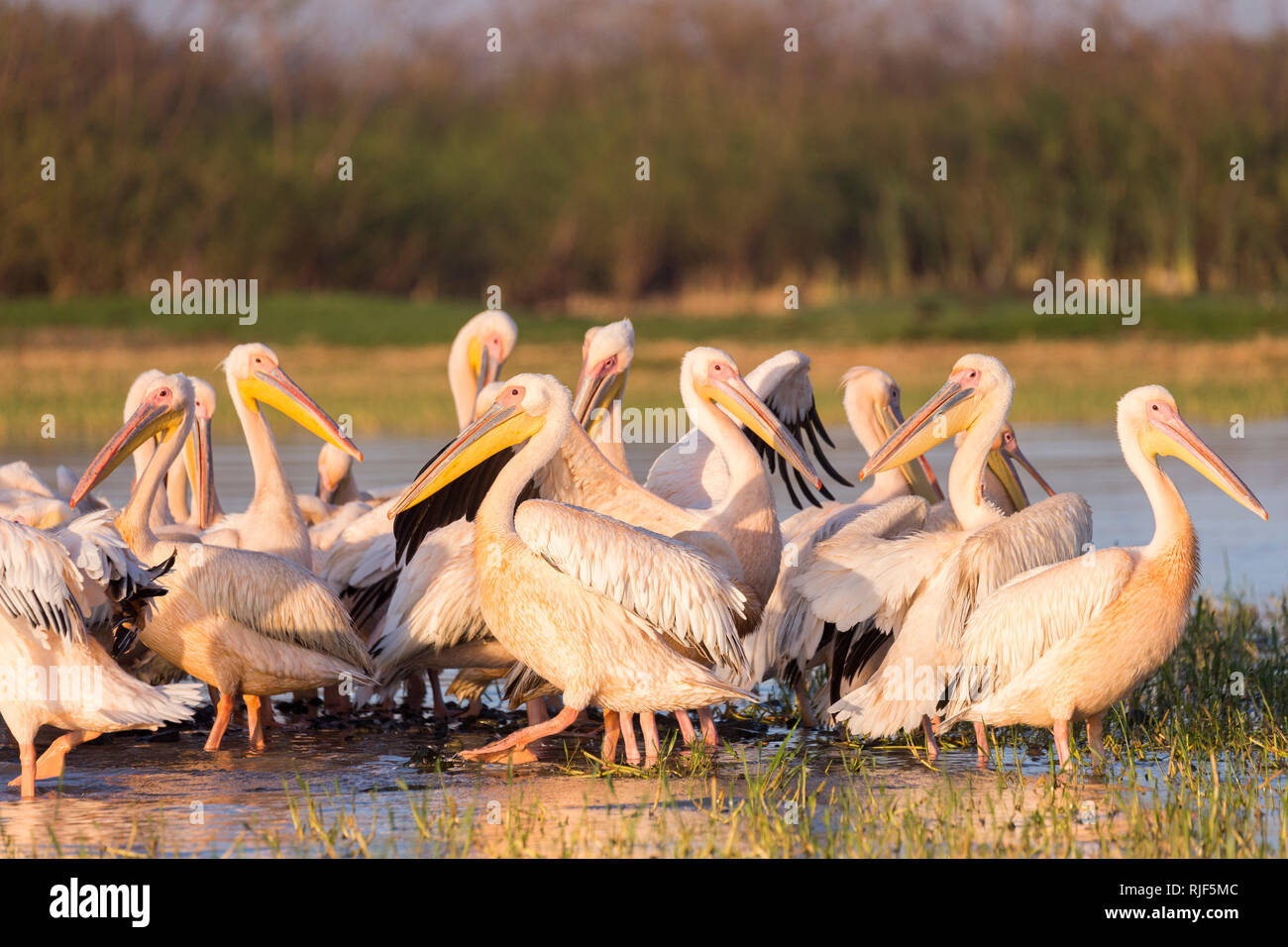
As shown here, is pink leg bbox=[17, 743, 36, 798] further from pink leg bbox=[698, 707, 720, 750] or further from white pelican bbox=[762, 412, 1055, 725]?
white pelican bbox=[762, 412, 1055, 725]

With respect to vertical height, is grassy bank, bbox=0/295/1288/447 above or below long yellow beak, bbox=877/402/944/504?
above

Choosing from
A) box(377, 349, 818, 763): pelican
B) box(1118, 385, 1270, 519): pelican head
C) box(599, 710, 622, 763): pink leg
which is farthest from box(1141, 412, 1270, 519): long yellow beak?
box(599, 710, 622, 763): pink leg

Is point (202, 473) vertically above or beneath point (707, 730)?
above

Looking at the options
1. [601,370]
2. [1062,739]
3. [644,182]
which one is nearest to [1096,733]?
[1062,739]

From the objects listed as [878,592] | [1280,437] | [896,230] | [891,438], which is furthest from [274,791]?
[896,230]

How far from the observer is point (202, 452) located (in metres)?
6.91

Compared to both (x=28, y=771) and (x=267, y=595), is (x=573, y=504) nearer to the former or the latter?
(x=267, y=595)

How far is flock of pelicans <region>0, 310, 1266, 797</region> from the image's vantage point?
5.05 meters

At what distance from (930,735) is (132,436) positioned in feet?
8.33

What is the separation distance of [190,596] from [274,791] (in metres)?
0.84

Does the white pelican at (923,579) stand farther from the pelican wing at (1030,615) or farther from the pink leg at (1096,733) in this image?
the pink leg at (1096,733)

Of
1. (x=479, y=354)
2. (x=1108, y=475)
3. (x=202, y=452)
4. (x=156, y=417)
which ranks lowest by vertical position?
(x=1108, y=475)

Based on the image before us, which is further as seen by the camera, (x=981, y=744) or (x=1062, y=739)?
(x=981, y=744)

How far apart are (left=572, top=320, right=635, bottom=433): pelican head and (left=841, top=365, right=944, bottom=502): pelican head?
886 mm
